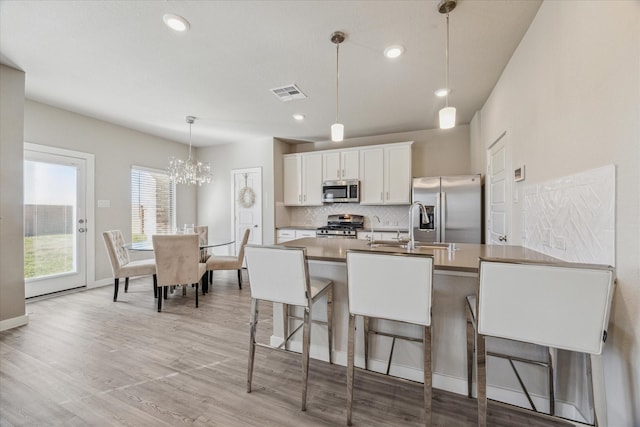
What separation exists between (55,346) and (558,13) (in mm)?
4638

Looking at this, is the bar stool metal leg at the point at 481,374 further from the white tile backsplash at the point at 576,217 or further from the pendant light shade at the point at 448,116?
the pendant light shade at the point at 448,116

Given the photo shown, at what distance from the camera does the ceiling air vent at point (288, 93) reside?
3.11 metres

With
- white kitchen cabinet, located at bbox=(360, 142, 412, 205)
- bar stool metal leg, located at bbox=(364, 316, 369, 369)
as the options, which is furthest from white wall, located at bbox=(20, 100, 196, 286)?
bar stool metal leg, located at bbox=(364, 316, 369, 369)

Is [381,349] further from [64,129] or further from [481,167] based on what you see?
[64,129]

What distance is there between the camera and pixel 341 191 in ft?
16.2

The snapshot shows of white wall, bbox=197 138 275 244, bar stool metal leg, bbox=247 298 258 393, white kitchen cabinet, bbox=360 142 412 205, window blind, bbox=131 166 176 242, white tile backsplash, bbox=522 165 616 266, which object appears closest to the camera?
white tile backsplash, bbox=522 165 616 266

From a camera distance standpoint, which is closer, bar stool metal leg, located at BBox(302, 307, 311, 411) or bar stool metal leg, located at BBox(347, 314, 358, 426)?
bar stool metal leg, located at BBox(347, 314, 358, 426)

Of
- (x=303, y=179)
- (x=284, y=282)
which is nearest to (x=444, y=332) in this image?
(x=284, y=282)

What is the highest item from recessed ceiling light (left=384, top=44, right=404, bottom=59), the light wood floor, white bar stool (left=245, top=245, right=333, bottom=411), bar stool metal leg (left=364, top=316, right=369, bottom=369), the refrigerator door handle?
recessed ceiling light (left=384, top=44, right=404, bottom=59)

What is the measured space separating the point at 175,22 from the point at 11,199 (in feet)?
8.53

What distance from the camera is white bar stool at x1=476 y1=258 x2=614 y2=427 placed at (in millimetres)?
1059

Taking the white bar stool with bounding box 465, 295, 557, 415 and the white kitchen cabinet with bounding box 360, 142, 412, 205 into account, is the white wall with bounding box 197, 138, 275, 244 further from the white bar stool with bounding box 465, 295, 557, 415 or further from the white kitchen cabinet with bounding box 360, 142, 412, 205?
the white bar stool with bounding box 465, 295, 557, 415

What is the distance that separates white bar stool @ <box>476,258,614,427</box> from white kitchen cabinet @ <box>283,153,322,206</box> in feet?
13.4

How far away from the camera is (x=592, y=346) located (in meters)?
1.08
